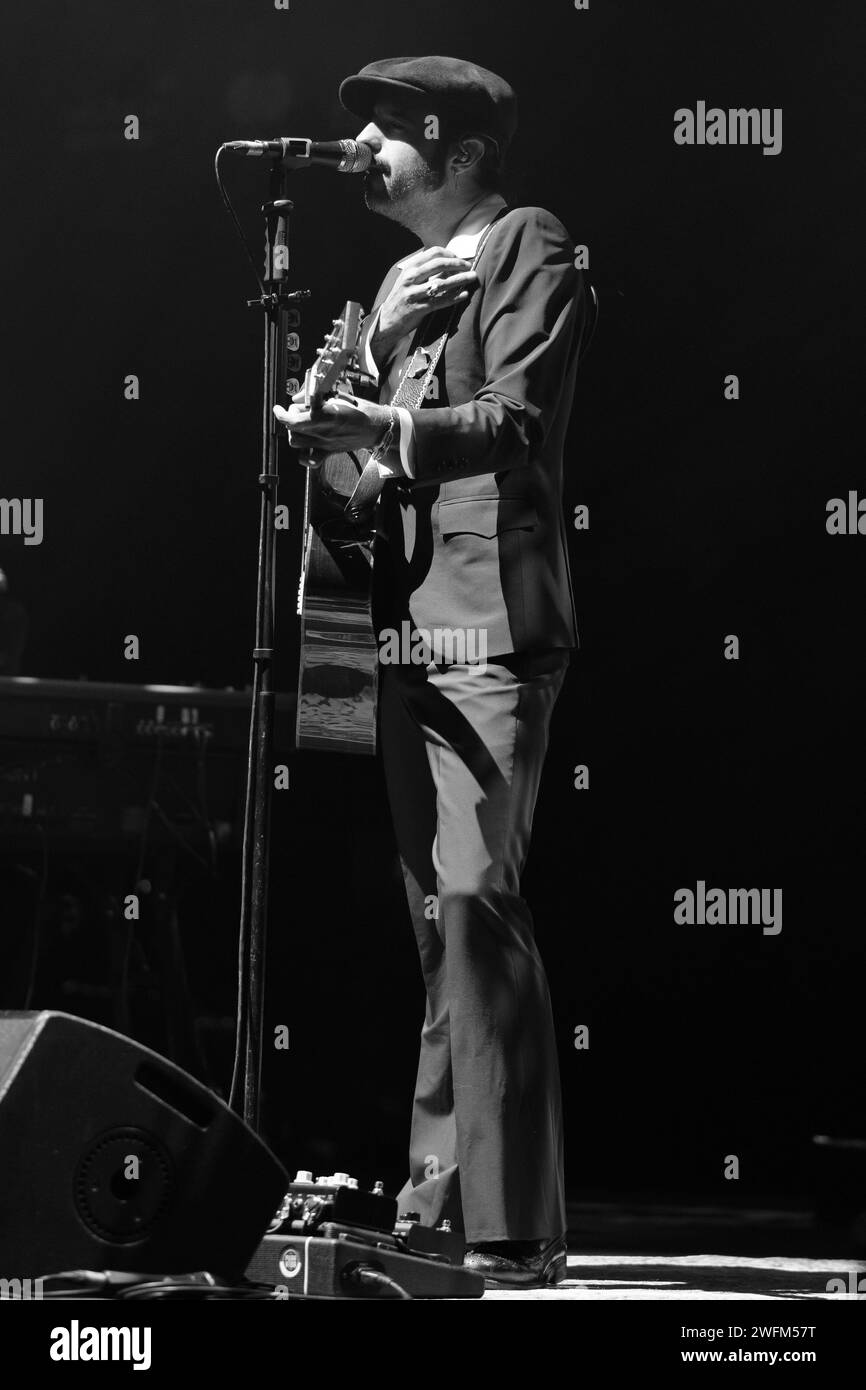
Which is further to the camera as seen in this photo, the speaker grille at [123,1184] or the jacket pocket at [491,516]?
the jacket pocket at [491,516]

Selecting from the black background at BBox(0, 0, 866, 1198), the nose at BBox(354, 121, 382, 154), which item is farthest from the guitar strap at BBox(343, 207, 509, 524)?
the black background at BBox(0, 0, 866, 1198)

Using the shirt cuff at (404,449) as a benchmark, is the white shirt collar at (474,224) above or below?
above

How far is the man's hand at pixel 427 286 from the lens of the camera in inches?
105

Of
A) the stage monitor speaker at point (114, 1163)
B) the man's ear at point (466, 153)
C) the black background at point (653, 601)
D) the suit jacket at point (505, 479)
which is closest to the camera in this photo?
the stage monitor speaker at point (114, 1163)

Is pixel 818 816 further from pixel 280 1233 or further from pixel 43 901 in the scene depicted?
pixel 280 1233

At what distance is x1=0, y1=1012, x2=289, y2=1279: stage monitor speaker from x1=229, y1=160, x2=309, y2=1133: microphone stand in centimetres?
55

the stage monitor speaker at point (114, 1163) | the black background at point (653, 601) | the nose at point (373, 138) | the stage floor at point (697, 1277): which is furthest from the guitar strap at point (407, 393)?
the black background at point (653, 601)

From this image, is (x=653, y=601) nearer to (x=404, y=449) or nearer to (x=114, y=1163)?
(x=404, y=449)

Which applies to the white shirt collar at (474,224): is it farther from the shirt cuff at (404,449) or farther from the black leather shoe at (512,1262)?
the black leather shoe at (512,1262)

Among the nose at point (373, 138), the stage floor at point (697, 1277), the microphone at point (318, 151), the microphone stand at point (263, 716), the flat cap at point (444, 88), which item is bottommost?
the stage floor at point (697, 1277)

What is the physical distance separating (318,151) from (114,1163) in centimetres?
161

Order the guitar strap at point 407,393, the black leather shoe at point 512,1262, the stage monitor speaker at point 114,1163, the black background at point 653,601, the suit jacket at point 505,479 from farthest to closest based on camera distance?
the black background at point 653,601 → the guitar strap at point 407,393 → the suit jacket at point 505,479 → the black leather shoe at point 512,1262 → the stage monitor speaker at point 114,1163

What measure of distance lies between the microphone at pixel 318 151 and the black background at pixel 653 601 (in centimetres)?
122


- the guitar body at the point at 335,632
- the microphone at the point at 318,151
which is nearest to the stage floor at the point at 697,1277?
the guitar body at the point at 335,632
